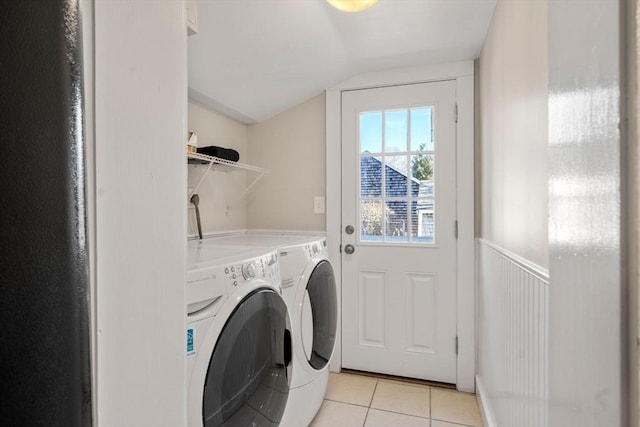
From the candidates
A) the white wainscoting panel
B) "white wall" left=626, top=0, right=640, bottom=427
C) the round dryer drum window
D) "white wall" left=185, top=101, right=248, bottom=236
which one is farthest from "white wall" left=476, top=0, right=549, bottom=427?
"white wall" left=185, top=101, right=248, bottom=236

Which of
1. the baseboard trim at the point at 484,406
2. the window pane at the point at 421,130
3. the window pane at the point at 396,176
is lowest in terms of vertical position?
the baseboard trim at the point at 484,406

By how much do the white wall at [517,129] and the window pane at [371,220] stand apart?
0.67 metres

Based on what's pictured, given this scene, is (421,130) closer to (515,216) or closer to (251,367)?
(515,216)

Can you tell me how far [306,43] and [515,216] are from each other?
1.33m

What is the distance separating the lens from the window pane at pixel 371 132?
2.30 m

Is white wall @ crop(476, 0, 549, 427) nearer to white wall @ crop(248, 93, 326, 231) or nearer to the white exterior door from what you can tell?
the white exterior door

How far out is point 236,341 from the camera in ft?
3.39

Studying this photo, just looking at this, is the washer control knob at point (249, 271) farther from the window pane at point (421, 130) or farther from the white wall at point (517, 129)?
the window pane at point (421, 130)

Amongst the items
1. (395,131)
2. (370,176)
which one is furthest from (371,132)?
(370,176)

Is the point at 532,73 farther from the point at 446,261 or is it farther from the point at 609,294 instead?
the point at 446,261

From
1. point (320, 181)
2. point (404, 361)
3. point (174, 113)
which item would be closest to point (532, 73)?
point (174, 113)

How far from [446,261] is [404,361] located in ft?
2.38

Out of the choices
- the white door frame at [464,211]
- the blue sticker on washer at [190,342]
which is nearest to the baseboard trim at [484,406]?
the white door frame at [464,211]

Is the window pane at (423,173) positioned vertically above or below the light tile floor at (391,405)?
above
